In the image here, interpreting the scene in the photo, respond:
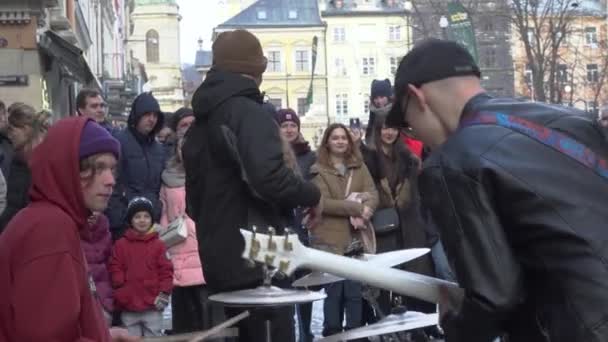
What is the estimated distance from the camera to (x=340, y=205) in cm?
1052

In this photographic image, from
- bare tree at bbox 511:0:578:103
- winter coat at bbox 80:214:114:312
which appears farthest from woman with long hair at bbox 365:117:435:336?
bare tree at bbox 511:0:578:103

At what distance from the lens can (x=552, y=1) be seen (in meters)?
55.9

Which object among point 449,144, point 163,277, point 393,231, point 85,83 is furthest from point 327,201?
point 85,83

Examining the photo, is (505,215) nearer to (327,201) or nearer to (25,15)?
(327,201)

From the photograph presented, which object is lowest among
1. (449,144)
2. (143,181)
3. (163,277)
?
(163,277)

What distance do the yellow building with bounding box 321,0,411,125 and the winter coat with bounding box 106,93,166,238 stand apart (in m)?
105

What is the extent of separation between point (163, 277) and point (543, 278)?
6854mm

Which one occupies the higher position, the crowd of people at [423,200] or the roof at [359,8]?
the roof at [359,8]

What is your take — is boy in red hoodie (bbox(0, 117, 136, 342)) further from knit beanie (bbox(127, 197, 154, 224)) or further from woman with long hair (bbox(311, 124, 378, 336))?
woman with long hair (bbox(311, 124, 378, 336))

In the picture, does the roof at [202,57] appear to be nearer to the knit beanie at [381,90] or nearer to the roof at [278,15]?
the roof at [278,15]

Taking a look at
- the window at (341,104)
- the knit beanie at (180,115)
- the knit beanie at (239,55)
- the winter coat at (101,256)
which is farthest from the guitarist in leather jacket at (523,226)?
the window at (341,104)

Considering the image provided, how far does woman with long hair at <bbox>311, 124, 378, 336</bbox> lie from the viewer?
10539mm

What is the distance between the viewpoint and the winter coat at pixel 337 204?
34.5 feet

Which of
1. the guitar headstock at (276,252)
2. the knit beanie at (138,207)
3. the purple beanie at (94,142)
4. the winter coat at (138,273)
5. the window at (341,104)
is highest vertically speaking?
the purple beanie at (94,142)
